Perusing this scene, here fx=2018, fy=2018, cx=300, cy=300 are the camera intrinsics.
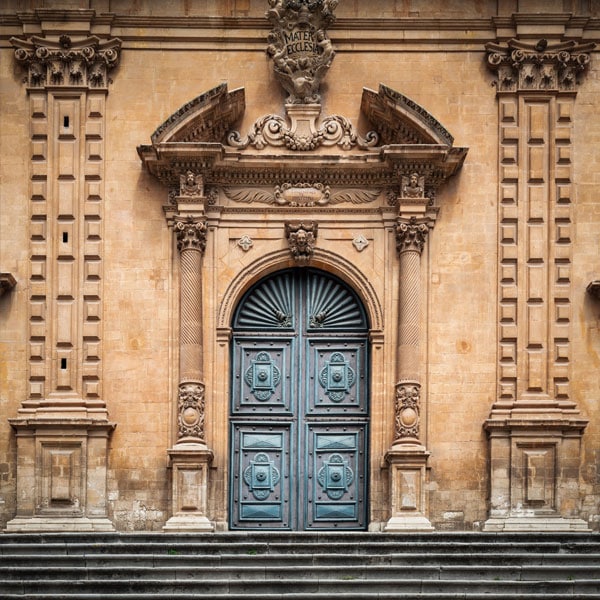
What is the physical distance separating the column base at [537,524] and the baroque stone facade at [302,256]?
7.5 inches

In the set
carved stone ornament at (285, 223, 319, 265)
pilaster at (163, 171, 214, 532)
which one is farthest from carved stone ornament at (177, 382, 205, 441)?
carved stone ornament at (285, 223, 319, 265)

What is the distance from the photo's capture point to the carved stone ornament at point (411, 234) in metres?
29.4

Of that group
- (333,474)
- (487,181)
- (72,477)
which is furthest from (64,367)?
(487,181)

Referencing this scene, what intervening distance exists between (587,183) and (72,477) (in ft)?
28.4

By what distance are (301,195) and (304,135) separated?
885mm

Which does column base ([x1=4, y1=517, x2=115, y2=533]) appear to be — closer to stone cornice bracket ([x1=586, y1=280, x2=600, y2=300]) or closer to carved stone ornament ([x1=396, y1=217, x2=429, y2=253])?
carved stone ornament ([x1=396, y1=217, x2=429, y2=253])

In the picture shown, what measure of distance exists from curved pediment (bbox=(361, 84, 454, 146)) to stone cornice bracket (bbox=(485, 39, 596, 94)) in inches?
51.8

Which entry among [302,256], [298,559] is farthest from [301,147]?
[298,559]

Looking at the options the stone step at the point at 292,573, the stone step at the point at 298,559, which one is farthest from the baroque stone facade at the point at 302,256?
the stone step at the point at 292,573

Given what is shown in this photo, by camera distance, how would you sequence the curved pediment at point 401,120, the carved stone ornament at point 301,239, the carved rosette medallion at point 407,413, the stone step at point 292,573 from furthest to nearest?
the carved stone ornament at point 301,239 → the curved pediment at point 401,120 → the carved rosette medallion at point 407,413 → the stone step at point 292,573

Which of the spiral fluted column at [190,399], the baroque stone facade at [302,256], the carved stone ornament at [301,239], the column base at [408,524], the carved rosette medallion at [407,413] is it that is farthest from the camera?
the carved stone ornament at [301,239]

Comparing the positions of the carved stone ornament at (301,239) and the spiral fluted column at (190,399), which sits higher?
the carved stone ornament at (301,239)

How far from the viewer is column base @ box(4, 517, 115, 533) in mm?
28500

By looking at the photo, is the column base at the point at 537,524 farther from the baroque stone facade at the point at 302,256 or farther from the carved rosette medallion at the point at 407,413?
the carved rosette medallion at the point at 407,413
